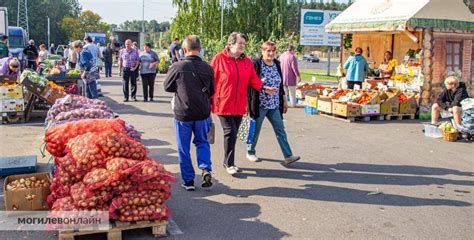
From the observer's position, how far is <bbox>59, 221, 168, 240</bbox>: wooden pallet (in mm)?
4547

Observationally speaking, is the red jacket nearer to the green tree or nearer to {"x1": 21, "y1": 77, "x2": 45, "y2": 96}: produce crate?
{"x1": 21, "y1": 77, "x2": 45, "y2": 96}: produce crate

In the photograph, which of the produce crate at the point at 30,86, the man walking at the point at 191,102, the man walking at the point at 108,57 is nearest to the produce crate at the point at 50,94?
the produce crate at the point at 30,86

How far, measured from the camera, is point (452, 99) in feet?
35.1

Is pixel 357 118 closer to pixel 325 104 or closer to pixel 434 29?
pixel 325 104

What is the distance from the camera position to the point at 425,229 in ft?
17.1

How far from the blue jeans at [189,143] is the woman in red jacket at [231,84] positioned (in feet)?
1.85

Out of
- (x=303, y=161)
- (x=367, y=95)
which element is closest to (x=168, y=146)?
(x=303, y=161)

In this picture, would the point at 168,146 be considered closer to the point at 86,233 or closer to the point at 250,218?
the point at 250,218

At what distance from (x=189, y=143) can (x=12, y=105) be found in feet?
22.9

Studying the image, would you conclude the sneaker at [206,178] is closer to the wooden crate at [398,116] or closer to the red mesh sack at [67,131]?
the red mesh sack at [67,131]

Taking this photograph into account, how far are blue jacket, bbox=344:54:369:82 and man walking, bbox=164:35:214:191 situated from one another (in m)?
8.98

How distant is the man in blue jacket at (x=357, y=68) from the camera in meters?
14.5

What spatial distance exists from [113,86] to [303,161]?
577 inches

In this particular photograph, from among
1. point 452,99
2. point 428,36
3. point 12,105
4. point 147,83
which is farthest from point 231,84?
point 147,83
